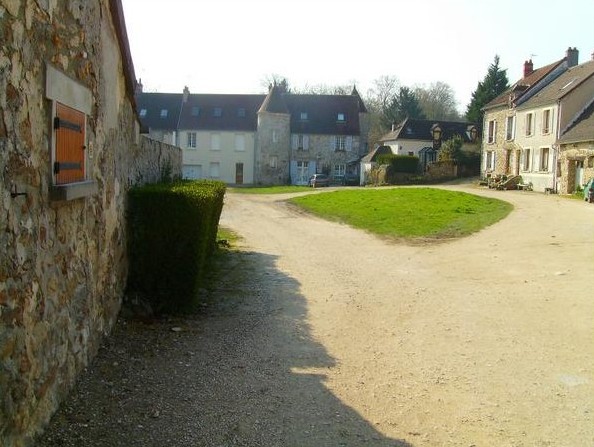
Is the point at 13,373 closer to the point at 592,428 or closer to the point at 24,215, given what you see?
the point at 24,215

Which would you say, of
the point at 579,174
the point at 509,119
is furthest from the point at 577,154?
the point at 509,119

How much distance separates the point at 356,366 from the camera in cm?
594

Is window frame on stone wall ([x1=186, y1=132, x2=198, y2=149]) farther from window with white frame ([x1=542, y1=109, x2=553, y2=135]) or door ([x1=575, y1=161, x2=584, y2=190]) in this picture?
door ([x1=575, y1=161, x2=584, y2=190])

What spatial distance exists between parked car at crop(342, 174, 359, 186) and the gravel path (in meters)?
42.0

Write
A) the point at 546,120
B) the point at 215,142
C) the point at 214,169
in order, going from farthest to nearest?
the point at 214,169 → the point at 215,142 → the point at 546,120

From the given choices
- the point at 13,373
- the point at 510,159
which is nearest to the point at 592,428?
the point at 13,373

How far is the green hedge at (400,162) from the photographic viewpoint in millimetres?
46844

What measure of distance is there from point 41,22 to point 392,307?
19.9ft

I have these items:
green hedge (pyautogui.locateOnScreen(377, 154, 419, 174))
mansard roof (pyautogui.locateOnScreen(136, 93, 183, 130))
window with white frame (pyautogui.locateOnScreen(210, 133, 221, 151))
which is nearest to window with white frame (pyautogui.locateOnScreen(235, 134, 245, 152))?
window with white frame (pyautogui.locateOnScreen(210, 133, 221, 151))

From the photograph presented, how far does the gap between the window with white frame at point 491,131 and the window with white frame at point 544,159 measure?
26.9 ft

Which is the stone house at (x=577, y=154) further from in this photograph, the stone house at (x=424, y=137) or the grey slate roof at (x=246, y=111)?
the grey slate roof at (x=246, y=111)

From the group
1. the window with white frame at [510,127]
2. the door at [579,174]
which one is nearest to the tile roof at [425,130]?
the window with white frame at [510,127]

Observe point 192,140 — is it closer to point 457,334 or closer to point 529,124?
point 529,124

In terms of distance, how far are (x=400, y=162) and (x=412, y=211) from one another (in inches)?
1037
